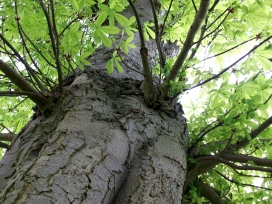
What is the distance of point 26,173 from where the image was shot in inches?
33.2

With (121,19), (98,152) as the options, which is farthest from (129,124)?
(121,19)

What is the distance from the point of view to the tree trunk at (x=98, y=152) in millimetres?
812

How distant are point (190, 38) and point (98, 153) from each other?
0.59 meters

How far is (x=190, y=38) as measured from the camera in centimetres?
117

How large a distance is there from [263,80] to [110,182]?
764mm

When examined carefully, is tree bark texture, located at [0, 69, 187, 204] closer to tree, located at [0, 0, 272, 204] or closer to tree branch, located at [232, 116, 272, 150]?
tree, located at [0, 0, 272, 204]

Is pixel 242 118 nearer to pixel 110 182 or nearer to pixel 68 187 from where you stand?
pixel 110 182

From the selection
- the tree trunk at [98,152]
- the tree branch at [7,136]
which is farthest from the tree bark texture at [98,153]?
the tree branch at [7,136]

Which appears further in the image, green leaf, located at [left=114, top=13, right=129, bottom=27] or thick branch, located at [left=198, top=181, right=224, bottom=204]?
thick branch, located at [left=198, top=181, right=224, bottom=204]

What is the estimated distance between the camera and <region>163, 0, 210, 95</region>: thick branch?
107cm

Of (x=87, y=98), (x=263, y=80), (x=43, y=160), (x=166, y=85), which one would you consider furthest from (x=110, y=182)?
(x=263, y=80)

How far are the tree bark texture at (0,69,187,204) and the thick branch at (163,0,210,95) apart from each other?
196 millimetres

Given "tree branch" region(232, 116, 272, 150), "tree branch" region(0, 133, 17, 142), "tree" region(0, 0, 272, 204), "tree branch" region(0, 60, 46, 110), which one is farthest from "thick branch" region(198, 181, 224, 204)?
"tree branch" region(0, 133, 17, 142)

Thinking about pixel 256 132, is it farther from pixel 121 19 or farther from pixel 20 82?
pixel 20 82
